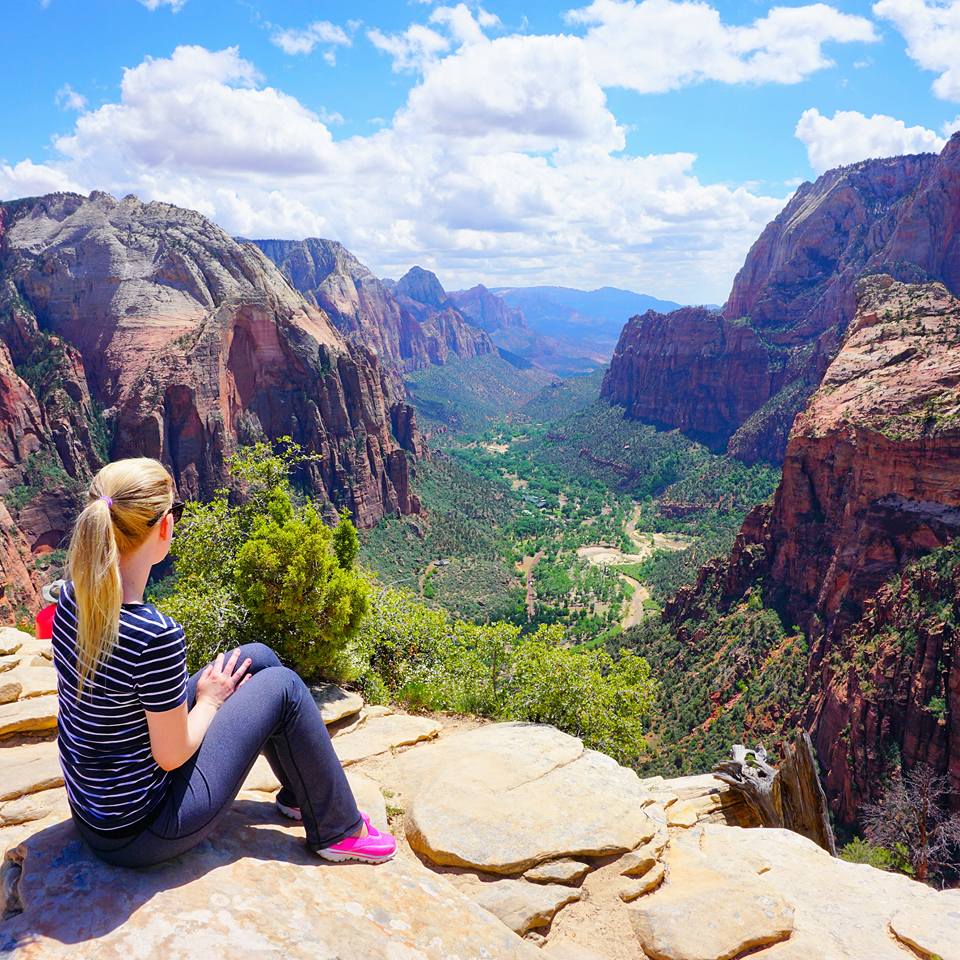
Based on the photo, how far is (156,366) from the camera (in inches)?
2916

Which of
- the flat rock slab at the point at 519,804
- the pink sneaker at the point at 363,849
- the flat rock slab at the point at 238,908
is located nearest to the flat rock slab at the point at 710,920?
the flat rock slab at the point at 519,804

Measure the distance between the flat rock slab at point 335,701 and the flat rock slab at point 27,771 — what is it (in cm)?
404

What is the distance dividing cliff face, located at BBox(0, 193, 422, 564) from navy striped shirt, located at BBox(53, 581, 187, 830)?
66.7m

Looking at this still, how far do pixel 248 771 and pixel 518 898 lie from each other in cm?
338

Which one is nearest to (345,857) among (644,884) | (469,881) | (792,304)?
(469,881)

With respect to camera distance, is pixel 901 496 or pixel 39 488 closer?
pixel 901 496

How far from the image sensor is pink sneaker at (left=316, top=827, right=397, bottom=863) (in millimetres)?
5844

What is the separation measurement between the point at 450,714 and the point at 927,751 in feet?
89.0

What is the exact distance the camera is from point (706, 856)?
860 cm

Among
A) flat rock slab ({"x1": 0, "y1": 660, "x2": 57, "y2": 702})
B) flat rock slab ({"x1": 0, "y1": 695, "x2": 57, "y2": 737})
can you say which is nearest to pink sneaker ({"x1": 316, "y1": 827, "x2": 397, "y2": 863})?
flat rock slab ({"x1": 0, "y1": 695, "x2": 57, "y2": 737})

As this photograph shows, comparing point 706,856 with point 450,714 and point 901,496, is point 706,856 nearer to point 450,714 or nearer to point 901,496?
point 450,714

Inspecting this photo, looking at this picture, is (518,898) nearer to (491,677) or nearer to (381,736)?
(381,736)

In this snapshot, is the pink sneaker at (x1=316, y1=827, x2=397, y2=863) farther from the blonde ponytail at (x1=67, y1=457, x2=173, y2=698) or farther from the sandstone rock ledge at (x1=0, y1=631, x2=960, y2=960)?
the blonde ponytail at (x1=67, y1=457, x2=173, y2=698)

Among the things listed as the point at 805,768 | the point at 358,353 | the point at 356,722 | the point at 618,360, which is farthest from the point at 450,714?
the point at 618,360
